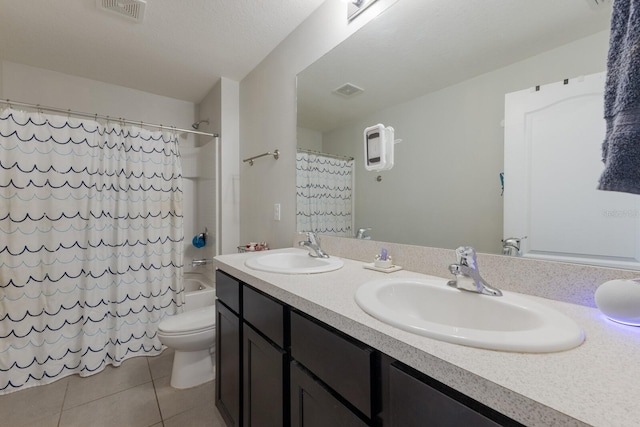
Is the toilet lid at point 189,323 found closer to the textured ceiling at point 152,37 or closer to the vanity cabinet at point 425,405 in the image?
the vanity cabinet at point 425,405

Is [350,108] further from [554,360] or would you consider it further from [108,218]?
[108,218]

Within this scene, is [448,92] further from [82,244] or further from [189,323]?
[82,244]

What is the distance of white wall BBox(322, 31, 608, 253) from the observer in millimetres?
824

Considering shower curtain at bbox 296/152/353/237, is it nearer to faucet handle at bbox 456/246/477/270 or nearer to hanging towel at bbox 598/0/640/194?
faucet handle at bbox 456/246/477/270

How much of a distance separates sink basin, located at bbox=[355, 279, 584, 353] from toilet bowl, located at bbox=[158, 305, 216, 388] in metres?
1.34

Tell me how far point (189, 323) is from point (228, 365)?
0.57 meters

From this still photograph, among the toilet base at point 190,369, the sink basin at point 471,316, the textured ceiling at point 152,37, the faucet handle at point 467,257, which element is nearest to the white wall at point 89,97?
the textured ceiling at point 152,37

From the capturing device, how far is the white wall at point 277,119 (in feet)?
5.31

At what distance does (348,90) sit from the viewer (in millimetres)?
1477

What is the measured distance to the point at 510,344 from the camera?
1.56 ft

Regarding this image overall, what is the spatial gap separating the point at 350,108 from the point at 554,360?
4.29ft

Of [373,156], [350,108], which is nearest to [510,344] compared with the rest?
[373,156]

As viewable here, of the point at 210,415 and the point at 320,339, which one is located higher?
the point at 320,339

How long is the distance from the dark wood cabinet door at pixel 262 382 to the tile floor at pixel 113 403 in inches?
20.9
